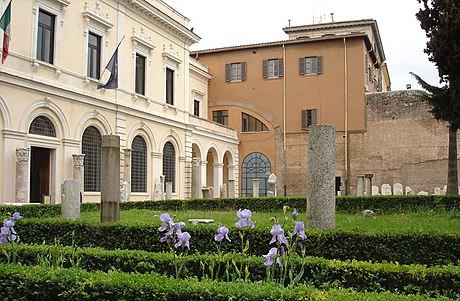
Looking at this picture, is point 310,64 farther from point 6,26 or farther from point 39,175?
point 6,26

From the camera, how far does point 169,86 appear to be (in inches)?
1200

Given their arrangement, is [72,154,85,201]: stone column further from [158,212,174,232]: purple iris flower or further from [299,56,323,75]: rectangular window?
[299,56,323,75]: rectangular window

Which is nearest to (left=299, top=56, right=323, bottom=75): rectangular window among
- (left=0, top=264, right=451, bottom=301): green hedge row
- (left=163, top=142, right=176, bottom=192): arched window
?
(left=163, top=142, right=176, bottom=192): arched window

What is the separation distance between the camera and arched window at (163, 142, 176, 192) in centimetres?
2934

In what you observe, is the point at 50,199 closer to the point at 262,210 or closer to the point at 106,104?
the point at 106,104

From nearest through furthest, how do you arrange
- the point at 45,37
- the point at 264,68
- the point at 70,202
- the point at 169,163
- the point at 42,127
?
1. the point at 70,202
2. the point at 42,127
3. the point at 45,37
4. the point at 169,163
5. the point at 264,68

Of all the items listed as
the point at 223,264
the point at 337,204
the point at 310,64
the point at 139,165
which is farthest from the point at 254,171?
the point at 223,264

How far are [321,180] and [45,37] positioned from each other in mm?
15481

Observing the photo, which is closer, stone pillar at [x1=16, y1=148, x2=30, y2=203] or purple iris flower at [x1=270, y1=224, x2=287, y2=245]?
purple iris flower at [x1=270, y1=224, x2=287, y2=245]

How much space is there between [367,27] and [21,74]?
1314 inches

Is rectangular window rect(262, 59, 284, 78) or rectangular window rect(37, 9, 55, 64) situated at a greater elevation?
rectangular window rect(262, 59, 284, 78)

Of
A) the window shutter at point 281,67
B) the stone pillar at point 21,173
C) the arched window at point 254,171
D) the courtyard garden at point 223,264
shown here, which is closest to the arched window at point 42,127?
the stone pillar at point 21,173

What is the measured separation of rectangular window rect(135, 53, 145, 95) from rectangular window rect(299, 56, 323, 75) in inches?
557

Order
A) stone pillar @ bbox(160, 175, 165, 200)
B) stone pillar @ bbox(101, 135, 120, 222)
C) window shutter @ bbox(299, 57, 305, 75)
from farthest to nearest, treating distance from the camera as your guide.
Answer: window shutter @ bbox(299, 57, 305, 75) < stone pillar @ bbox(160, 175, 165, 200) < stone pillar @ bbox(101, 135, 120, 222)
